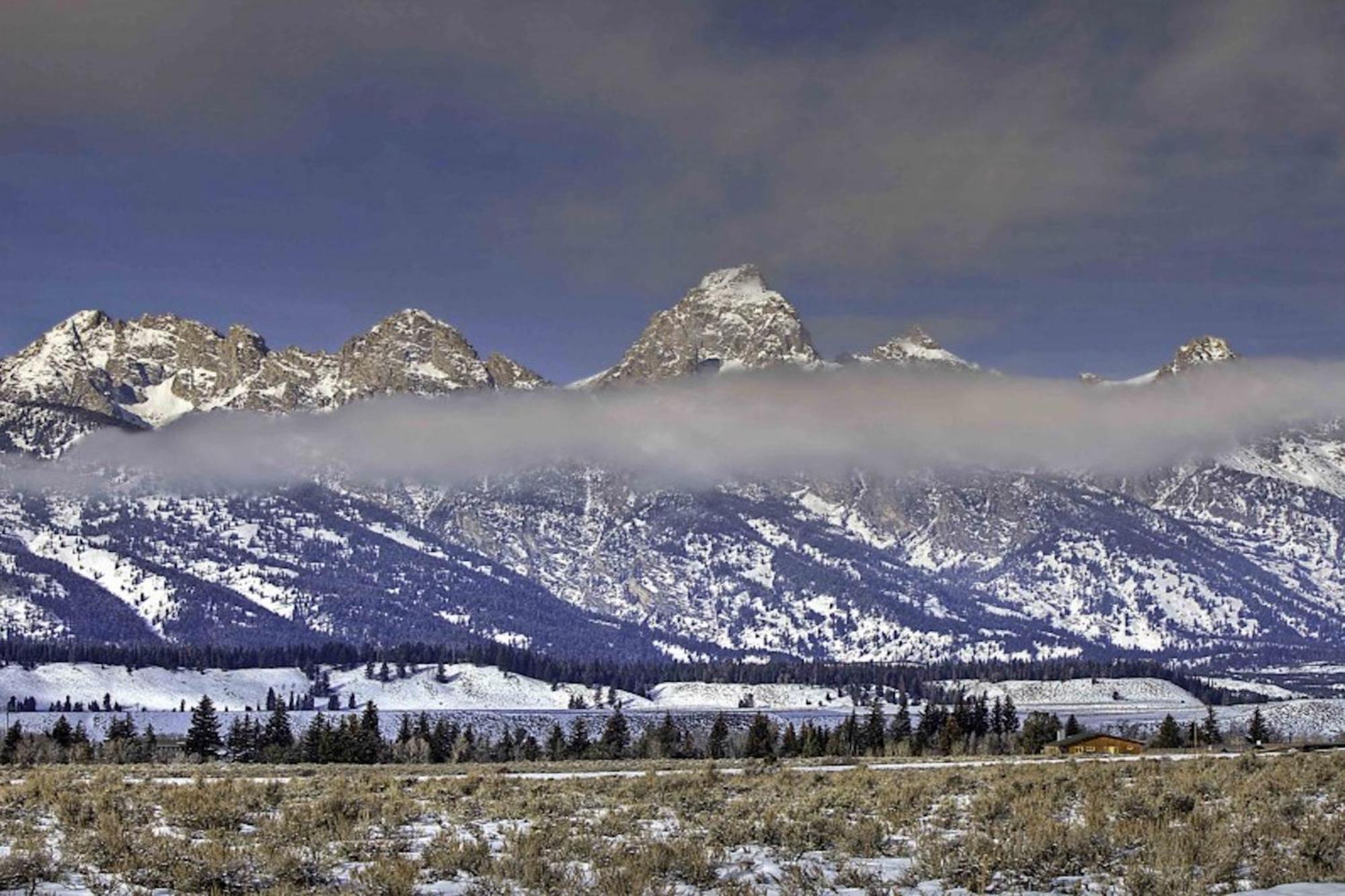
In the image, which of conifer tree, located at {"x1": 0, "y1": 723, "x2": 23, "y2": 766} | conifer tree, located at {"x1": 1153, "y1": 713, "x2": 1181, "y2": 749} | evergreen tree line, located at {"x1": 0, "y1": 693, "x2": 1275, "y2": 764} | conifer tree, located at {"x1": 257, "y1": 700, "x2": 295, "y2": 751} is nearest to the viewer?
conifer tree, located at {"x1": 0, "y1": 723, "x2": 23, "y2": 766}

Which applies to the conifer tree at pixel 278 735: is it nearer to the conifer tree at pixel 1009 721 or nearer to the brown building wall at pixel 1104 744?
the brown building wall at pixel 1104 744

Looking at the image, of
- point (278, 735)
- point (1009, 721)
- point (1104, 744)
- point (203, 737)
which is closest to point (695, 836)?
point (1104, 744)

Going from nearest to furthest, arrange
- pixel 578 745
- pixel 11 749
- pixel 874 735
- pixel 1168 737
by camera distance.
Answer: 1. pixel 11 749
2. pixel 1168 737
3. pixel 578 745
4. pixel 874 735

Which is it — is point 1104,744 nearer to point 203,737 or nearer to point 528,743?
point 528,743

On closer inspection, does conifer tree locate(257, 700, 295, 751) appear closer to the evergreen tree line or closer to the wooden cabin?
the evergreen tree line

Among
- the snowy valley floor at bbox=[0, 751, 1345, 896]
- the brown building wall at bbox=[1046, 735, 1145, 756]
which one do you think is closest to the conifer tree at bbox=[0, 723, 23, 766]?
the snowy valley floor at bbox=[0, 751, 1345, 896]

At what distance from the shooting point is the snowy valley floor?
605 inches

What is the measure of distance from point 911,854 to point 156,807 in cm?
1278

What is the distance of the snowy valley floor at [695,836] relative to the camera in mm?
15367

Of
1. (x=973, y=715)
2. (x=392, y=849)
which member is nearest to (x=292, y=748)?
(x=973, y=715)

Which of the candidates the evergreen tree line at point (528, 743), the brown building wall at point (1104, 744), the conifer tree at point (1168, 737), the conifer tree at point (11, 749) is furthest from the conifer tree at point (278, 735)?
the conifer tree at point (1168, 737)

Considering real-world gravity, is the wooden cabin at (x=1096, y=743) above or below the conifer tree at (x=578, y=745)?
above

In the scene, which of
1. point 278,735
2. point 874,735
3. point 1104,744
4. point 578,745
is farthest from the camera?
point 874,735

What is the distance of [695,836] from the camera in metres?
18.9
